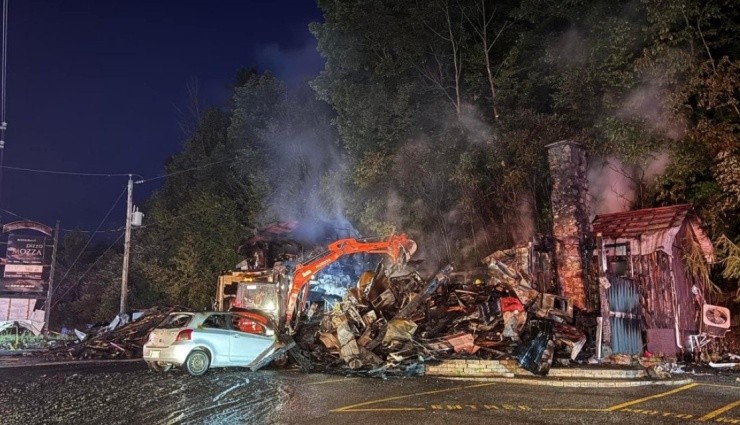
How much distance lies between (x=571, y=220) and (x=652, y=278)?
2825mm

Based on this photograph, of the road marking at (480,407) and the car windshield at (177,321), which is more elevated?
the car windshield at (177,321)

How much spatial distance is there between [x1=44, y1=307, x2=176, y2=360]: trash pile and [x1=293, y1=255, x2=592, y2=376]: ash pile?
703 cm

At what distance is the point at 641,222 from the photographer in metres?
15.8

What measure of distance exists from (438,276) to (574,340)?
408 cm

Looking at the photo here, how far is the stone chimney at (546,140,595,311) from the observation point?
15.0 m

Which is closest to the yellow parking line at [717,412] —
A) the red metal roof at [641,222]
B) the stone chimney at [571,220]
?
the stone chimney at [571,220]

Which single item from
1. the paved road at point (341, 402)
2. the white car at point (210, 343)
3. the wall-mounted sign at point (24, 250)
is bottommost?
the paved road at point (341, 402)

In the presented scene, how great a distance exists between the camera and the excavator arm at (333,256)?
17.5 meters

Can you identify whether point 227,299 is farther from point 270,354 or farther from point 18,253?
point 18,253

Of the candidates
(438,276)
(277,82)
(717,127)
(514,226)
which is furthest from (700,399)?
(277,82)

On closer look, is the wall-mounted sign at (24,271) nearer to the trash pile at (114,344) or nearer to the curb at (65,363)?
the trash pile at (114,344)

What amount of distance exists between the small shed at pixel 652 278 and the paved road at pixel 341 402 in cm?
384

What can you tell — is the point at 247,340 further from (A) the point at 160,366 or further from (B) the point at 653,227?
(B) the point at 653,227

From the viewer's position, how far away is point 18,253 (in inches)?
1233
